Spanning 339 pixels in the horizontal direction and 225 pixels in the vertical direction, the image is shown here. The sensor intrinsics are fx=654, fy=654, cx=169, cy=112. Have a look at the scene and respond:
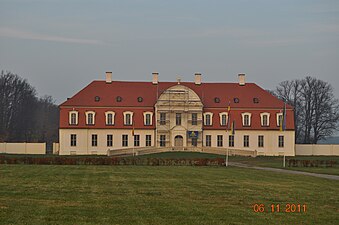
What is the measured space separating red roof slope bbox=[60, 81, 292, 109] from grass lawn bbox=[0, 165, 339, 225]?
2045 inches

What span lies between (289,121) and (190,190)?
191 ft

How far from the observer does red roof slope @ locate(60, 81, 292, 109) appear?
80.5m

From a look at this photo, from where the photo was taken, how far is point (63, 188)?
23859 mm

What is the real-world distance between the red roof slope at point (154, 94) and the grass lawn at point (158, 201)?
51936 millimetres

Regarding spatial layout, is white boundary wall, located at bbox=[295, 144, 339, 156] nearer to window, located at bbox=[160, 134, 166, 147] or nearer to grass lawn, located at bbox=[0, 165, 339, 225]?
window, located at bbox=[160, 134, 166, 147]

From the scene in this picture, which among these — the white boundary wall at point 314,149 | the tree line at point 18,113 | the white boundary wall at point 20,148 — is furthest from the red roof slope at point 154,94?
the tree line at point 18,113

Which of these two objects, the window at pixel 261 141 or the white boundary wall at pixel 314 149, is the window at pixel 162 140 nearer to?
the window at pixel 261 141

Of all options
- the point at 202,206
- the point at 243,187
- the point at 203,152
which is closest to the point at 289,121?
the point at 203,152

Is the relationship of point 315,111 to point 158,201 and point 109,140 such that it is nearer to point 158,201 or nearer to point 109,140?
point 109,140

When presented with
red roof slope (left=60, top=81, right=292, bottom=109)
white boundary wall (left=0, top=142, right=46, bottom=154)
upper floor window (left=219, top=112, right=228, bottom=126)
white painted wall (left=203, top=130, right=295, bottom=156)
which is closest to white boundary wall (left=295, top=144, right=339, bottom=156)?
white painted wall (left=203, top=130, right=295, bottom=156)
